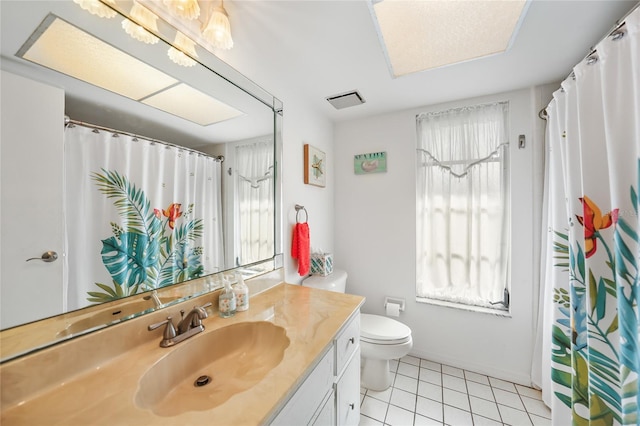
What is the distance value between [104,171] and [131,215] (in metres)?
0.17

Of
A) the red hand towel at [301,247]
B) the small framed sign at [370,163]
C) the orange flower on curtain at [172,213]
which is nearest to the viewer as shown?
the orange flower on curtain at [172,213]

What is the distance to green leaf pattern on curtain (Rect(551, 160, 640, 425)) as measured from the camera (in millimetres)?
847

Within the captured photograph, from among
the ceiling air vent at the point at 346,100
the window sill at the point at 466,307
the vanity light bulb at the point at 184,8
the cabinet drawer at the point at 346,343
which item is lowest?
the window sill at the point at 466,307

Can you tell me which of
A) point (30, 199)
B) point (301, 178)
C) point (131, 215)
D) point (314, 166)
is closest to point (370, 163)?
point (314, 166)

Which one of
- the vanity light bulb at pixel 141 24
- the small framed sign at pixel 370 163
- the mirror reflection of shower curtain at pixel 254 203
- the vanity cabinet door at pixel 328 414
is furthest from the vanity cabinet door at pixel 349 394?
the vanity light bulb at pixel 141 24

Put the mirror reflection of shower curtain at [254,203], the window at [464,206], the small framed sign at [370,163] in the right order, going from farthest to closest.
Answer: the small framed sign at [370,163] < the window at [464,206] < the mirror reflection of shower curtain at [254,203]

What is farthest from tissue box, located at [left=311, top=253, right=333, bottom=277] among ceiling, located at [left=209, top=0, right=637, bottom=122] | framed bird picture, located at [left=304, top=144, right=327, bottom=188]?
ceiling, located at [left=209, top=0, right=637, bottom=122]

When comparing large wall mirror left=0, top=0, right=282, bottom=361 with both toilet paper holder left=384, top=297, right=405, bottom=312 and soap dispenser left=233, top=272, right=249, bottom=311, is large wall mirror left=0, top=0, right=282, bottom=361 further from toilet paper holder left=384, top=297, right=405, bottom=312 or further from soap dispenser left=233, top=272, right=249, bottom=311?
toilet paper holder left=384, top=297, right=405, bottom=312

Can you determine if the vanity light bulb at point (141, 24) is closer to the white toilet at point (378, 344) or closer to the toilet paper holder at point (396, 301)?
the white toilet at point (378, 344)

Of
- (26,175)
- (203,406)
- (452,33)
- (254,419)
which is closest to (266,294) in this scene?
(203,406)

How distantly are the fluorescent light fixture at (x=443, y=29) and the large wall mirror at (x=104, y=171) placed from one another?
90cm

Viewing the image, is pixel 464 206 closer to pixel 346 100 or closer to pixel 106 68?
pixel 346 100

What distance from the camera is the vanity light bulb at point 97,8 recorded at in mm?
733

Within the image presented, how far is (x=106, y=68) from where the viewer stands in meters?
0.78
